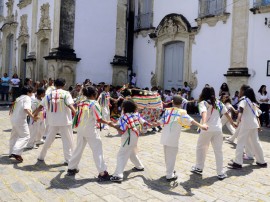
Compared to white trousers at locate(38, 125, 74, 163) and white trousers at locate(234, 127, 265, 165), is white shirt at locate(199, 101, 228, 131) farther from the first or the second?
white trousers at locate(38, 125, 74, 163)

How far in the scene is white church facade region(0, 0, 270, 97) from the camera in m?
11.9

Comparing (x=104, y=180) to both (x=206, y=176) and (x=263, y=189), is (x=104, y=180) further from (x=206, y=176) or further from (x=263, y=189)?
(x=263, y=189)

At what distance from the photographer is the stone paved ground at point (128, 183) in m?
4.18

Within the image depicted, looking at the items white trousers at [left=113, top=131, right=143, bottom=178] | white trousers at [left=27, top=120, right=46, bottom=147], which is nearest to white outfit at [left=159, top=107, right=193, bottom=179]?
white trousers at [left=113, top=131, right=143, bottom=178]

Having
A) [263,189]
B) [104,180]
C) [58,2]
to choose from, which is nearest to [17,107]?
[104,180]

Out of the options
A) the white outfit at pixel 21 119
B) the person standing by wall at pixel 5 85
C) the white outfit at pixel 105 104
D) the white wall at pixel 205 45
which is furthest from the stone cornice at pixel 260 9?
the person standing by wall at pixel 5 85

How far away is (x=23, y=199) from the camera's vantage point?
3980 millimetres

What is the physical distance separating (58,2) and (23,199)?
1272cm

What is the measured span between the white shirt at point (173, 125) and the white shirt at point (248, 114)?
1463 millimetres

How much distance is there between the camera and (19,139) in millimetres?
5734

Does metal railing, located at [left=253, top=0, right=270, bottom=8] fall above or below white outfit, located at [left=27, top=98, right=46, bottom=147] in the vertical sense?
above

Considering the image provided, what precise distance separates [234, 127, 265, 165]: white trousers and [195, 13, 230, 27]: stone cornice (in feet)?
25.6

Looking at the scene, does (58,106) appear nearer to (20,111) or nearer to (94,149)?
(20,111)

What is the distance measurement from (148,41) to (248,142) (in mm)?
10965
